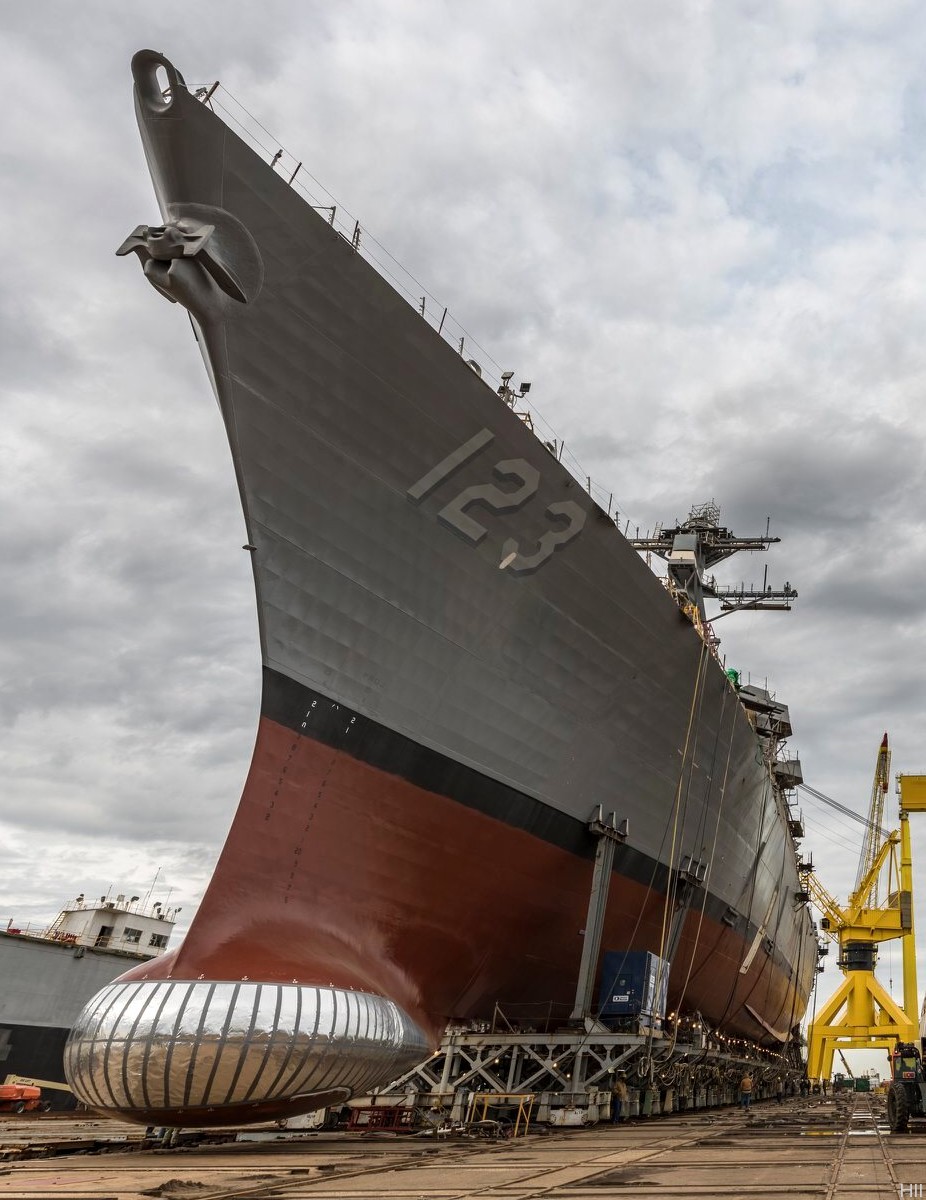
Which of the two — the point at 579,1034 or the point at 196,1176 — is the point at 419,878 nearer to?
the point at 579,1034

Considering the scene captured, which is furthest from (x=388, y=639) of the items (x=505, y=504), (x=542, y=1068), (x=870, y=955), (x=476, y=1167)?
(x=870, y=955)

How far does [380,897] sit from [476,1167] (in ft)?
11.1

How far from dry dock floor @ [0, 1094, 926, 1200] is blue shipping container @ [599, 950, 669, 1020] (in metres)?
1.58

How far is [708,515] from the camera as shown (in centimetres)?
2506

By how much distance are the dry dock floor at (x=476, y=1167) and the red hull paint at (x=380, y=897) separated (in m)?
1.68

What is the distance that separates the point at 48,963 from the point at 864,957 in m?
30.2

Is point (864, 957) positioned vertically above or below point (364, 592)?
below

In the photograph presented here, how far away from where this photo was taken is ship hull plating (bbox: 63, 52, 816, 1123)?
9.31m

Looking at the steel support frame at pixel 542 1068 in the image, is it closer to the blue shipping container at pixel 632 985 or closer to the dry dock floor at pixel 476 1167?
the blue shipping container at pixel 632 985

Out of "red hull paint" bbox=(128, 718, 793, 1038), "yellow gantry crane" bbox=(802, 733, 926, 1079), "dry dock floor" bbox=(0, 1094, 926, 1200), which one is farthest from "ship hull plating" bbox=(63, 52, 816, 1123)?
"yellow gantry crane" bbox=(802, 733, 926, 1079)

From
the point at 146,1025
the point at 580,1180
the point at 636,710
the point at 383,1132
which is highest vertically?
the point at 636,710

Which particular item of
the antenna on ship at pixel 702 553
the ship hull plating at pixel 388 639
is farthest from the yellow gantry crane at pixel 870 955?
the ship hull plating at pixel 388 639

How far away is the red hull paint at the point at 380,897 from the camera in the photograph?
9.29m

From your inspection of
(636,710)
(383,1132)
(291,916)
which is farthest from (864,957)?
(291,916)
